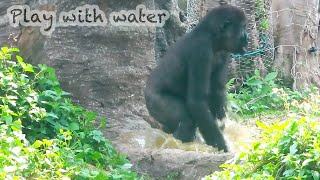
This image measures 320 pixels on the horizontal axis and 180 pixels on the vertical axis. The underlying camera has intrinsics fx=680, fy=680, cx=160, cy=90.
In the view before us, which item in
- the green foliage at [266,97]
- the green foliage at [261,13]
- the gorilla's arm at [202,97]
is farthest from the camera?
the green foliage at [261,13]

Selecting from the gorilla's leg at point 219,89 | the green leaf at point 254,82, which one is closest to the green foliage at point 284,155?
the gorilla's leg at point 219,89

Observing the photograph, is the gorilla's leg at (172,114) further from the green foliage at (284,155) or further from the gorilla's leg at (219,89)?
the green foliage at (284,155)

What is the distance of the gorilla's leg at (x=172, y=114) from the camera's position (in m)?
6.46

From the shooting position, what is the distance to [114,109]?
677 cm

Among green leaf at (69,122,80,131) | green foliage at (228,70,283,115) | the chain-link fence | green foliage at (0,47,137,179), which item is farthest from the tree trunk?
green leaf at (69,122,80,131)

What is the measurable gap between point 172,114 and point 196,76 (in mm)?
491

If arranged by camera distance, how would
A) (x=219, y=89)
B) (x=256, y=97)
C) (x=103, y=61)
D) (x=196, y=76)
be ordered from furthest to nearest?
(x=256, y=97)
(x=219, y=89)
(x=103, y=61)
(x=196, y=76)

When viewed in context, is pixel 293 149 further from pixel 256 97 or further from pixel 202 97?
pixel 256 97

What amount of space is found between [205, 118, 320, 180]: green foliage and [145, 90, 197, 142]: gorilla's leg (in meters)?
2.75

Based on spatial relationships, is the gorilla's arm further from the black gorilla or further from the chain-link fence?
the chain-link fence

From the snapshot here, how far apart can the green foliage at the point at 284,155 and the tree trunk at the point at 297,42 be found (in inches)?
249

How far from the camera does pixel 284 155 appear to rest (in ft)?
11.4

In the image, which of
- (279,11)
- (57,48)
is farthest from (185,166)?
(279,11)

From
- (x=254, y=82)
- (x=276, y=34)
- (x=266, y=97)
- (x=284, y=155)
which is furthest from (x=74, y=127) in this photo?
(x=276, y=34)
